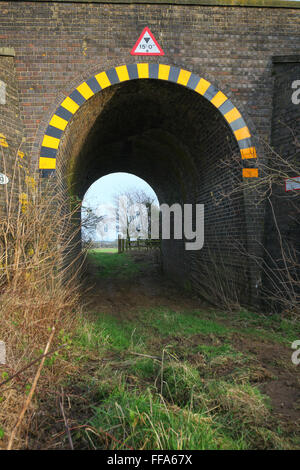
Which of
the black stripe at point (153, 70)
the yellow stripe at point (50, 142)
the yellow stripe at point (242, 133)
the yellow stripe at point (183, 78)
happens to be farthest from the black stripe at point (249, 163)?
the yellow stripe at point (50, 142)

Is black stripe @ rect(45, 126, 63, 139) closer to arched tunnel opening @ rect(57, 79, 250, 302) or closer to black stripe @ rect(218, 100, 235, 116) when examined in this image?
arched tunnel opening @ rect(57, 79, 250, 302)

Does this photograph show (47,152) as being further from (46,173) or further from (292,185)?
(292,185)

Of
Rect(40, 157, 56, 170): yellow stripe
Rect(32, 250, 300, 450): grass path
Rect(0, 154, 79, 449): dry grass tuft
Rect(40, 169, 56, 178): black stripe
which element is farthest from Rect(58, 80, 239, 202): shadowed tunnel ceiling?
Rect(32, 250, 300, 450): grass path

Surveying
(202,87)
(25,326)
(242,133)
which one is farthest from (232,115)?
(25,326)

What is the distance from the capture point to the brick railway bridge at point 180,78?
5148 millimetres

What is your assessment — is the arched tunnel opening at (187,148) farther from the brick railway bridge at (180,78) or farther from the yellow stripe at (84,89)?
the yellow stripe at (84,89)

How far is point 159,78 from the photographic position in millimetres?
5359

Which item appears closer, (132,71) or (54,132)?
(54,132)

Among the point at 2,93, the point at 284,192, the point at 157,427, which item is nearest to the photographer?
the point at 157,427

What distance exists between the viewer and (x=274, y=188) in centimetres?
518

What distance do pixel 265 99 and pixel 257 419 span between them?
5.38 meters

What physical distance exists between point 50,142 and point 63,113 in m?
0.59
